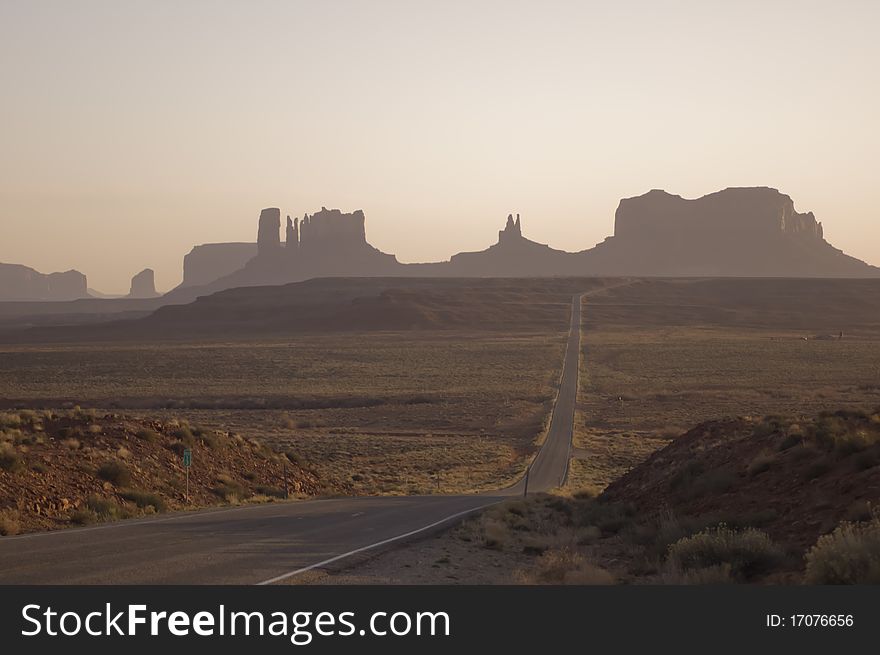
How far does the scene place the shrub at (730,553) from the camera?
1062cm

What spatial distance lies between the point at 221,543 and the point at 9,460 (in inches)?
286

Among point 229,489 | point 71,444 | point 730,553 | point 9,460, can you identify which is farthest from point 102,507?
point 730,553

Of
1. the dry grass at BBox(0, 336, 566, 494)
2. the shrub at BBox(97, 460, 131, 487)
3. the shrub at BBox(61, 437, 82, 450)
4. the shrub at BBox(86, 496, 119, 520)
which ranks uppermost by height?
the shrub at BBox(61, 437, 82, 450)

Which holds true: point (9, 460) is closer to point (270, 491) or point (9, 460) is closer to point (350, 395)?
point (270, 491)

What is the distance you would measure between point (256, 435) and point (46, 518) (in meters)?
29.2

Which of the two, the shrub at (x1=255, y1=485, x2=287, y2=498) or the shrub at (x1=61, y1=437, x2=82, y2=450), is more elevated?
the shrub at (x1=61, y1=437, x2=82, y2=450)

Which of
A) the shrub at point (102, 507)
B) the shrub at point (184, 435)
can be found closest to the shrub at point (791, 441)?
the shrub at point (102, 507)

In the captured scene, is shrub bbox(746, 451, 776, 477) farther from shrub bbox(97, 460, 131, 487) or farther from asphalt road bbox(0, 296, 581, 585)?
shrub bbox(97, 460, 131, 487)

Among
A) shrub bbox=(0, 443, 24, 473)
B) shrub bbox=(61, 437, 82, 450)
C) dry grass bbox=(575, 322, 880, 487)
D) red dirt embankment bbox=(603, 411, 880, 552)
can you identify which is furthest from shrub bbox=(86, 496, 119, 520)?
dry grass bbox=(575, 322, 880, 487)

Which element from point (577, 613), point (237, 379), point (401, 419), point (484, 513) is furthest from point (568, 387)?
point (577, 613)

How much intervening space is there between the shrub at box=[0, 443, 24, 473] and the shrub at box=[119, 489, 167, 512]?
2.29 m

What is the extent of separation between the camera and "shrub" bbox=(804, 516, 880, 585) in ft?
28.9

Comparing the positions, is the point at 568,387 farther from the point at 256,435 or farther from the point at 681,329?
the point at 681,329

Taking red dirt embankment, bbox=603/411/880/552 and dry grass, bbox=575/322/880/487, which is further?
dry grass, bbox=575/322/880/487
